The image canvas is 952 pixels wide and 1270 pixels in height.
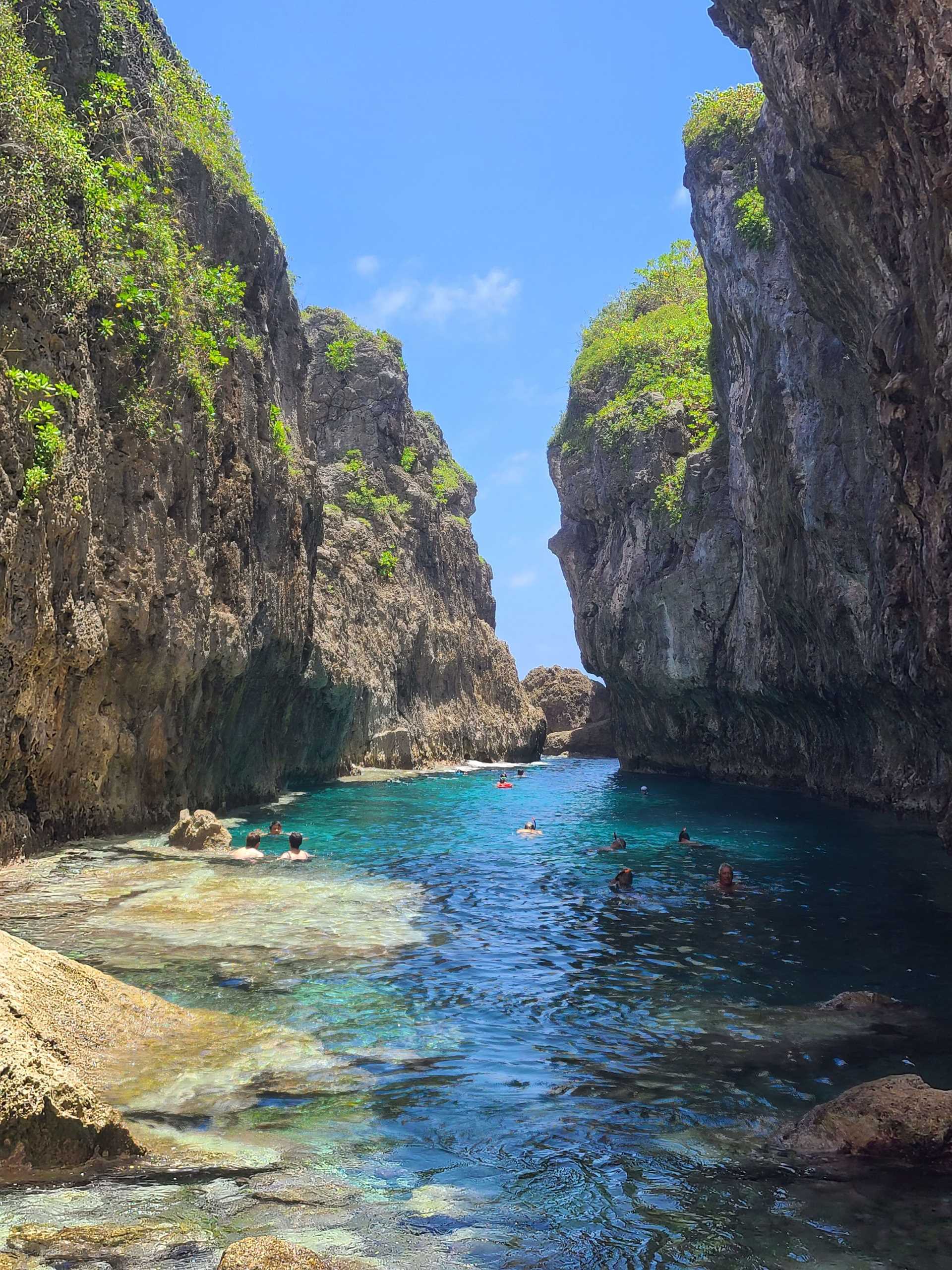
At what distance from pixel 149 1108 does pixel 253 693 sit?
2496 centimetres

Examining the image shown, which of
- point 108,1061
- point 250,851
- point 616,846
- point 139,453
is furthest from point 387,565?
point 108,1061

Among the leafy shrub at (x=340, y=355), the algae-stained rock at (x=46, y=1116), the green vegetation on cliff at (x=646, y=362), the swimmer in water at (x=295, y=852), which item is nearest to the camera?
the algae-stained rock at (x=46, y=1116)

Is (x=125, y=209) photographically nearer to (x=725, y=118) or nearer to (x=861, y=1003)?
(x=861, y=1003)

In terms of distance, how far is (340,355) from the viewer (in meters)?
57.9

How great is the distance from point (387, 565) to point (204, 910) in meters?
40.6

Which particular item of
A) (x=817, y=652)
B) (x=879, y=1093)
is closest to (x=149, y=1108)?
(x=879, y=1093)

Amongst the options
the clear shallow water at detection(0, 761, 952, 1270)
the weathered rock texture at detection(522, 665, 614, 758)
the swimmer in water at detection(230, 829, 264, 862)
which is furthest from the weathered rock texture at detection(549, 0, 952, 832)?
the weathered rock texture at detection(522, 665, 614, 758)

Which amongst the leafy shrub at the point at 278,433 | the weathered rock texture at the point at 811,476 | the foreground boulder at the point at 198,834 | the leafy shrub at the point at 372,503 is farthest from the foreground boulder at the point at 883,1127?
the leafy shrub at the point at 372,503

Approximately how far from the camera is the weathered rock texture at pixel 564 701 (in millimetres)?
76875

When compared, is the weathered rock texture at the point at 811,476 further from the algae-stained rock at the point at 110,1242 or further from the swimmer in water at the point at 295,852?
the algae-stained rock at the point at 110,1242

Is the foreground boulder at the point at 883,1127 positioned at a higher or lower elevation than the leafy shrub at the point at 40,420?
lower

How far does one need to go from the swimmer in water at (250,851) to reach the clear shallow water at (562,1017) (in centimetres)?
91

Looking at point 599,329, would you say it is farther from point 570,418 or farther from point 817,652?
point 817,652

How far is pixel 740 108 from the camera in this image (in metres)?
35.8
